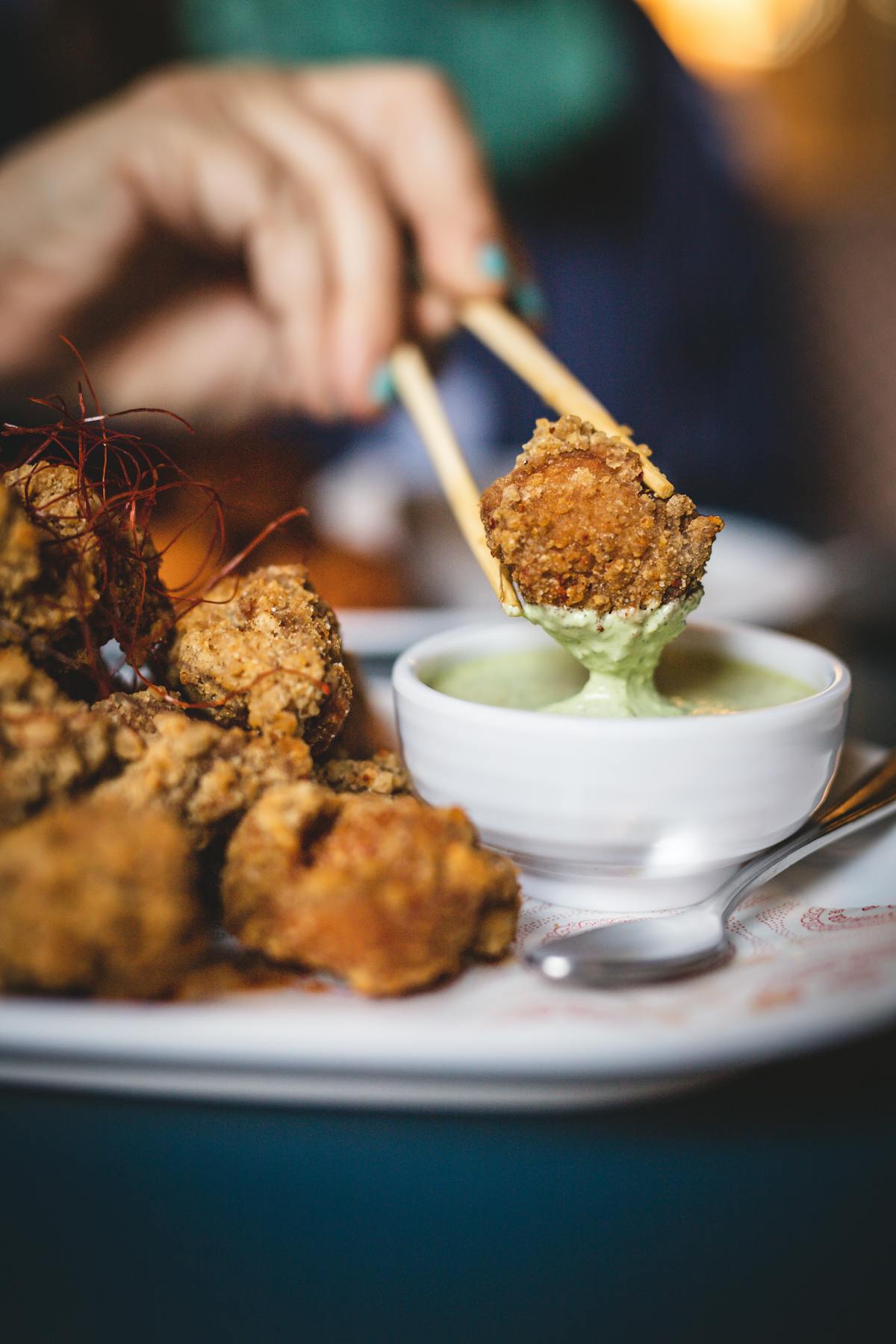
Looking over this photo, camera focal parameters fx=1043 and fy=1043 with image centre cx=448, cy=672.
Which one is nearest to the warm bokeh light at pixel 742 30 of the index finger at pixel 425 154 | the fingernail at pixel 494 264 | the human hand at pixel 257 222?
the index finger at pixel 425 154

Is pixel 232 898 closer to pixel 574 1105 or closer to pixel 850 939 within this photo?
pixel 574 1105

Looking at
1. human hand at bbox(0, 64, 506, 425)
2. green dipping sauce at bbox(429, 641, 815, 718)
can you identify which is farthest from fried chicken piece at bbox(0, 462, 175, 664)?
human hand at bbox(0, 64, 506, 425)

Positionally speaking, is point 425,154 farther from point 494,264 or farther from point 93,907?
point 93,907

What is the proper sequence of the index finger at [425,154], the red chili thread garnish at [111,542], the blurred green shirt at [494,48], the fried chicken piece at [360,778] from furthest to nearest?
the blurred green shirt at [494,48], the index finger at [425,154], the fried chicken piece at [360,778], the red chili thread garnish at [111,542]

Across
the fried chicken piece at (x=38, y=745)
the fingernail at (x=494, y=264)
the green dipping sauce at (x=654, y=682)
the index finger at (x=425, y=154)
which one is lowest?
the green dipping sauce at (x=654, y=682)

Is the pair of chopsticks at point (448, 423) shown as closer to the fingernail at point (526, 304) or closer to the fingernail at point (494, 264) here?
the fingernail at point (494, 264)

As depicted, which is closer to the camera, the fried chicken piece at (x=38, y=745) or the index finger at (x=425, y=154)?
the fried chicken piece at (x=38, y=745)

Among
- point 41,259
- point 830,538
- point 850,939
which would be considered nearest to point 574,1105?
point 850,939

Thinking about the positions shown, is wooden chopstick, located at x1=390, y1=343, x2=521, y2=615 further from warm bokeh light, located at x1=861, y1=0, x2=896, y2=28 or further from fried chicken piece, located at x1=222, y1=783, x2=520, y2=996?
warm bokeh light, located at x1=861, y1=0, x2=896, y2=28

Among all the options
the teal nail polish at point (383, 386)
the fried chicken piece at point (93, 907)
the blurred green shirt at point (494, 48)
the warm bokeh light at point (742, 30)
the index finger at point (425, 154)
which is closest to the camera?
the fried chicken piece at point (93, 907)
